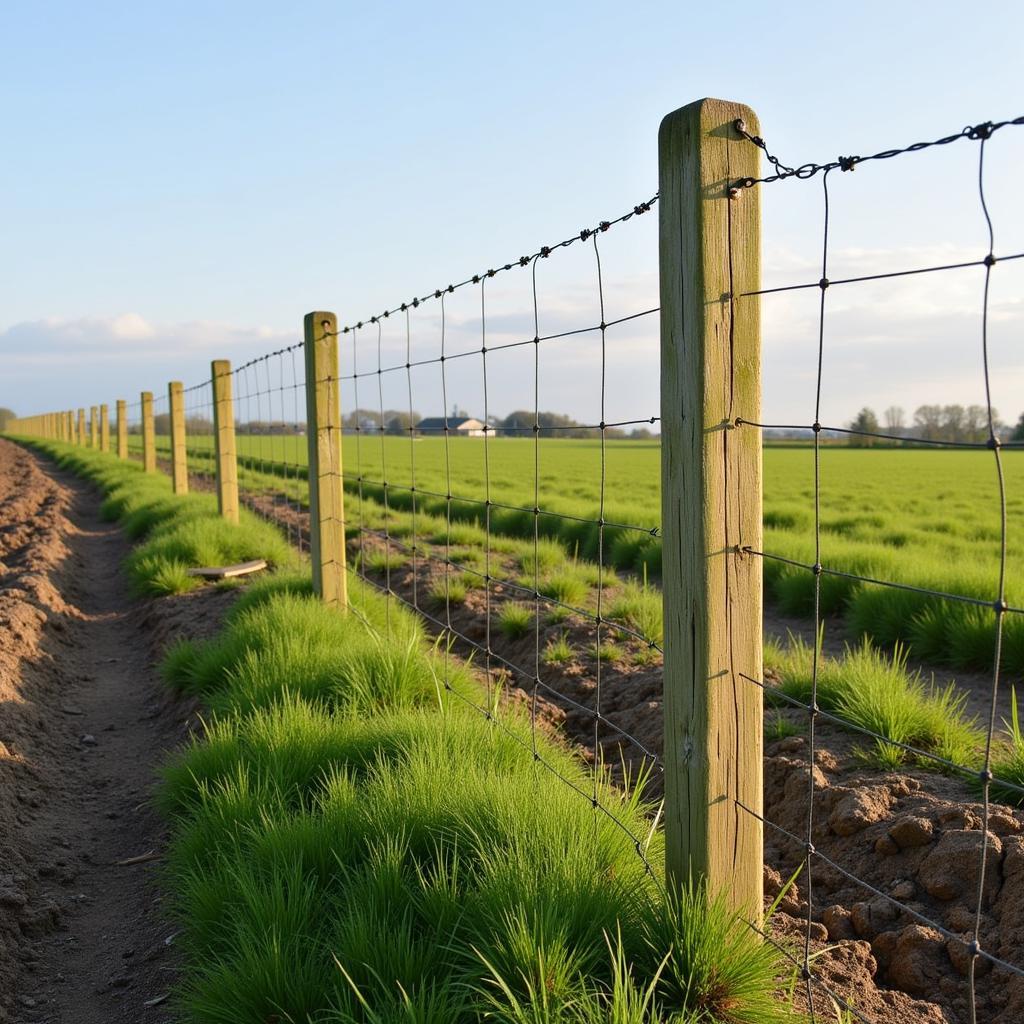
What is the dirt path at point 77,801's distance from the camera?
320 centimetres

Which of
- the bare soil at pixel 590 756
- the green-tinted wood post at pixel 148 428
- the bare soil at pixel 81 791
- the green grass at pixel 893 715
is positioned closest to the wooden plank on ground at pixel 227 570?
the bare soil at pixel 81 791

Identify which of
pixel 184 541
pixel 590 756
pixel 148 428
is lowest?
pixel 590 756

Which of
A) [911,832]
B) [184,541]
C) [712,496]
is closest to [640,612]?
[911,832]

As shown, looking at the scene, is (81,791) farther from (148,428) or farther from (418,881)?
(148,428)

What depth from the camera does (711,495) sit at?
2410mm

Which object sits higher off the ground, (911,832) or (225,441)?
(225,441)

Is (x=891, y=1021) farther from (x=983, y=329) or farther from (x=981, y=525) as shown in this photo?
(x=981, y=525)

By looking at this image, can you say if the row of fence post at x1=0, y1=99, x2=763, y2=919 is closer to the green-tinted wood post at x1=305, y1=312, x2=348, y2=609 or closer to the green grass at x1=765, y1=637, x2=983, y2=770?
the green grass at x1=765, y1=637, x2=983, y2=770

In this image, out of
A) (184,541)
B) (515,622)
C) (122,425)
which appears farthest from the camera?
(122,425)

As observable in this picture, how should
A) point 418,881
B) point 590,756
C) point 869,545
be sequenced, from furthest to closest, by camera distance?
point 869,545
point 590,756
point 418,881

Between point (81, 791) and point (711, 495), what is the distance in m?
3.82

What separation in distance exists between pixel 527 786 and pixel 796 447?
7111 centimetres

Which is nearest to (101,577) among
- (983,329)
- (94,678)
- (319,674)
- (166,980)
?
(94,678)

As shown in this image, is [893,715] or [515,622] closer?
[893,715]
